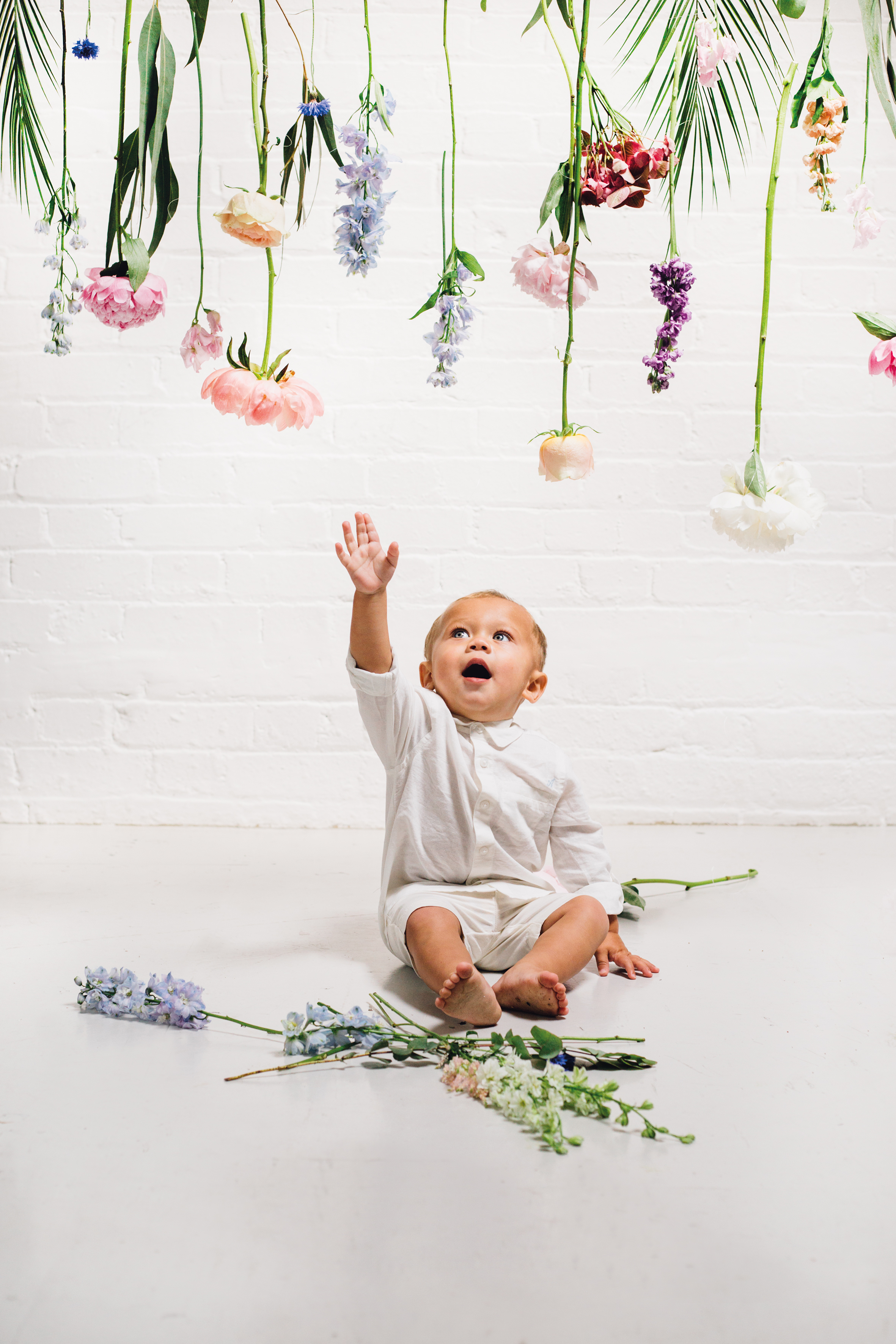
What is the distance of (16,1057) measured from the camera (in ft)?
3.32

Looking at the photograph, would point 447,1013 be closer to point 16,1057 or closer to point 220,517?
point 16,1057

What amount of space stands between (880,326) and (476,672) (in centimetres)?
89

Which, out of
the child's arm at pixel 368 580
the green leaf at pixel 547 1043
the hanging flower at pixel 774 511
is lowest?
the green leaf at pixel 547 1043

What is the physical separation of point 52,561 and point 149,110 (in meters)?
1.75

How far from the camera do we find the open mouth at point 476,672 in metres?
1.37

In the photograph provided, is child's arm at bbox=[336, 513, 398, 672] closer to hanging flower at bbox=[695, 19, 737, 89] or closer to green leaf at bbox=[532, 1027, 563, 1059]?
green leaf at bbox=[532, 1027, 563, 1059]

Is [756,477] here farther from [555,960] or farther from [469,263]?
[555,960]

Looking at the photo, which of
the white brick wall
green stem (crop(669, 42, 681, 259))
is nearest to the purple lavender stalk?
green stem (crop(669, 42, 681, 259))

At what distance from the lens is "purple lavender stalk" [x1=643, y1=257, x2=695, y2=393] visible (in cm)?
61

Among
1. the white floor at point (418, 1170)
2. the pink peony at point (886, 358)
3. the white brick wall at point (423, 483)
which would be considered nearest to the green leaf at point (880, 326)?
the pink peony at point (886, 358)

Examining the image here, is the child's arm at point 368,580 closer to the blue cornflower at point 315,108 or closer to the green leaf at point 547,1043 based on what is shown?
the green leaf at point 547,1043

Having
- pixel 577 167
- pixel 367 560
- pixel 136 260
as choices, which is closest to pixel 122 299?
pixel 136 260

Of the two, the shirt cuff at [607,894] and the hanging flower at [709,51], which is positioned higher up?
the hanging flower at [709,51]

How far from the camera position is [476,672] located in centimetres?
138
